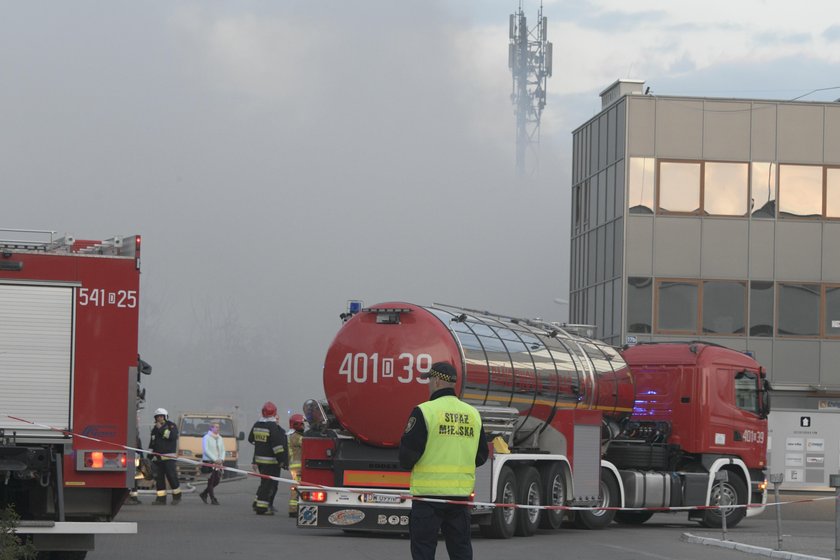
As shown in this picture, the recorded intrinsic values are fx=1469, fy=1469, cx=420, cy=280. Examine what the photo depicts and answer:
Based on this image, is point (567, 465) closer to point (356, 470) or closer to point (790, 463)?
point (356, 470)

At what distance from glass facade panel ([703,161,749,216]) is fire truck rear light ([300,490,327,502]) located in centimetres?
2576

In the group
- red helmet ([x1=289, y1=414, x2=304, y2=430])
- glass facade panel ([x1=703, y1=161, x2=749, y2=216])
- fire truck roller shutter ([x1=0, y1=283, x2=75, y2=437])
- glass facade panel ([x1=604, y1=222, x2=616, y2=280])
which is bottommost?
red helmet ([x1=289, y1=414, x2=304, y2=430])

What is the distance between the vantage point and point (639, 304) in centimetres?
4134

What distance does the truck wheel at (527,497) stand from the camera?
1830 centimetres

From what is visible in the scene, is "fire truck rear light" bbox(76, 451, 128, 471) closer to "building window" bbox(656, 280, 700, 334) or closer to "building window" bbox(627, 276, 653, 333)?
"building window" bbox(627, 276, 653, 333)

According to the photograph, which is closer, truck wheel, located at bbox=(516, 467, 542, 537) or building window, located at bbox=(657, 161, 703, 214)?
truck wheel, located at bbox=(516, 467, 542, 537)

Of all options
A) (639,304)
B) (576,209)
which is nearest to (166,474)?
(639,304)

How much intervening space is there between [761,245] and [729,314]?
2.13 meters

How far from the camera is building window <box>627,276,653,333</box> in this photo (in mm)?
41250

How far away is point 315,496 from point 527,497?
2748 millimetres

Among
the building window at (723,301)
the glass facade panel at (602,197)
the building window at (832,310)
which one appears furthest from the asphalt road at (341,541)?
the glass facade panel at (602,197)

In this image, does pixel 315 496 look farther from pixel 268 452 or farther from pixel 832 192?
pixel 832 192

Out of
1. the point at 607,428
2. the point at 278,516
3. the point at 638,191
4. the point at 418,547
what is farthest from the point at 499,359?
the point at 638,191

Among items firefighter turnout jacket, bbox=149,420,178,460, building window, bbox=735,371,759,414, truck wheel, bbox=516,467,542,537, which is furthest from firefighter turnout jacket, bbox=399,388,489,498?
firefighter turnout jacket, bbox=149,420,178,460
